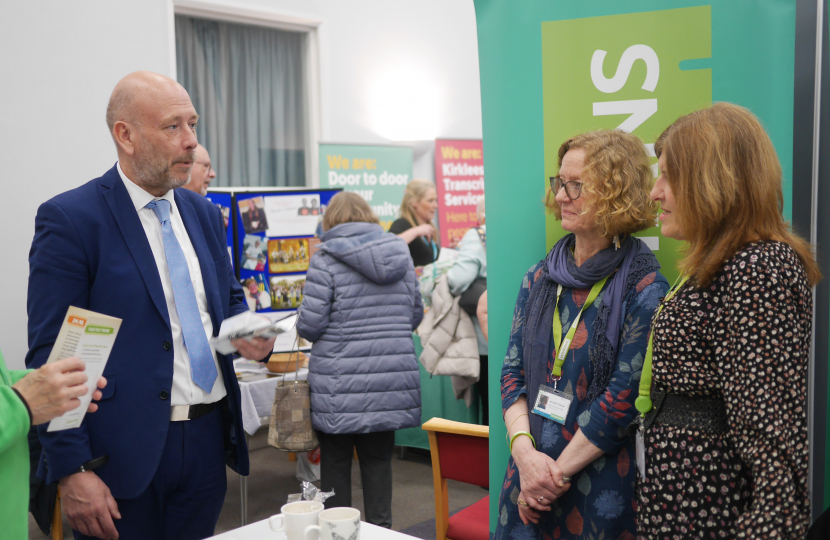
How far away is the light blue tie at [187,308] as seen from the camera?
1.62m

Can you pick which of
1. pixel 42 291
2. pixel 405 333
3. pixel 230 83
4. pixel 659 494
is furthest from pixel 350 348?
pixel 230 83

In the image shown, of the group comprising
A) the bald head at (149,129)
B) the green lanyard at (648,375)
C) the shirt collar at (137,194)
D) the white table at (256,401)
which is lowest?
the white table at (256,401)

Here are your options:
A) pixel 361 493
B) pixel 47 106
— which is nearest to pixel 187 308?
pixel 361 493

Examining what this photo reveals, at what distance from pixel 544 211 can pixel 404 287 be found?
1393mm

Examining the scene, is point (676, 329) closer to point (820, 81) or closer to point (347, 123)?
point (820, 81)

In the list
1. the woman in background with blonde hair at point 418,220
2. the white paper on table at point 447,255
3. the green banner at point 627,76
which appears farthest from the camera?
the woman in background with blonde hair at point 418,220

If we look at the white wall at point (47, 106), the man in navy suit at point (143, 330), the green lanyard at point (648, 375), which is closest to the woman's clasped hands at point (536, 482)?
the green lanyard at point (648, 375)

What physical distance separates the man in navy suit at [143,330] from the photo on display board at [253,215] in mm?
2600

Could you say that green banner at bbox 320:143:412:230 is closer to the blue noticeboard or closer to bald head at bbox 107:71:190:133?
the blue noticeboard

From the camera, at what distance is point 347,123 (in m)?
5.98

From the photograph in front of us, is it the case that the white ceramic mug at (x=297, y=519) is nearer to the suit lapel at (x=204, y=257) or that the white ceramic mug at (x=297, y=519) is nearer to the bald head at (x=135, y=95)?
the suit lapel at (x=204, y=257)

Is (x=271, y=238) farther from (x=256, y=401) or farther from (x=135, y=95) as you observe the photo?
(x=135, y=95)

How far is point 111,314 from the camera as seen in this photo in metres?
1.53

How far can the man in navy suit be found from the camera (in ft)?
4.89
